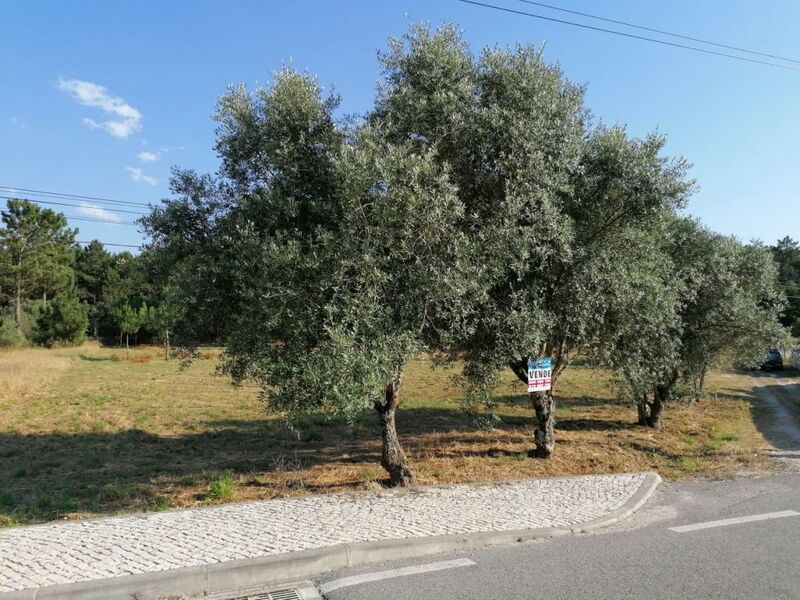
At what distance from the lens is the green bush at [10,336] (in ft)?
147

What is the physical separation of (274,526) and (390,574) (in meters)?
1.70

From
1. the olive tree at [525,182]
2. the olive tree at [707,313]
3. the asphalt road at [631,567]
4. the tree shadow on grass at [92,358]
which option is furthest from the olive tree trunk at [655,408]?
the tree shadow on grass at [92,358]

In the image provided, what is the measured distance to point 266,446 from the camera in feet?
45.9

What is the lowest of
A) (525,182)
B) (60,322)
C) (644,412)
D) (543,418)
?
(644,412)

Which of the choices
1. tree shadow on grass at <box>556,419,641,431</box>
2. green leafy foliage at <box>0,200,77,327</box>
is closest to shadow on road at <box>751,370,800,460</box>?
tree shadow on grass at <box>556,419,641,431</box>

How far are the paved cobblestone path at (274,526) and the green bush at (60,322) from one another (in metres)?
48.5

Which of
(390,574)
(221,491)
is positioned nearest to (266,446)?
(221,491)

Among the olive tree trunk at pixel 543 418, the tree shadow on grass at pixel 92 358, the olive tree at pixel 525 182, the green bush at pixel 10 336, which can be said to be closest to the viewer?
the olive tree at pixel 525 182

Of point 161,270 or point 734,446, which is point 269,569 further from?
point 734,446

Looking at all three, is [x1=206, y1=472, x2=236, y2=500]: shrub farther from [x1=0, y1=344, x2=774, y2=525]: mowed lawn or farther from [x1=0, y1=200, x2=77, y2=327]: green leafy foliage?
[x1=0, y1=200, x2=77, y2=327]: green leafy foliage

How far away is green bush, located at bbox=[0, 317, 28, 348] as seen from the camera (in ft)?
147

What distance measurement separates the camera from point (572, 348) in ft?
37.3

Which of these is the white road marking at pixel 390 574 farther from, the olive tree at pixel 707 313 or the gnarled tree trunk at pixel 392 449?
the olive tree at pixel 707 313

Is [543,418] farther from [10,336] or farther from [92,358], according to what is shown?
[10,336]
